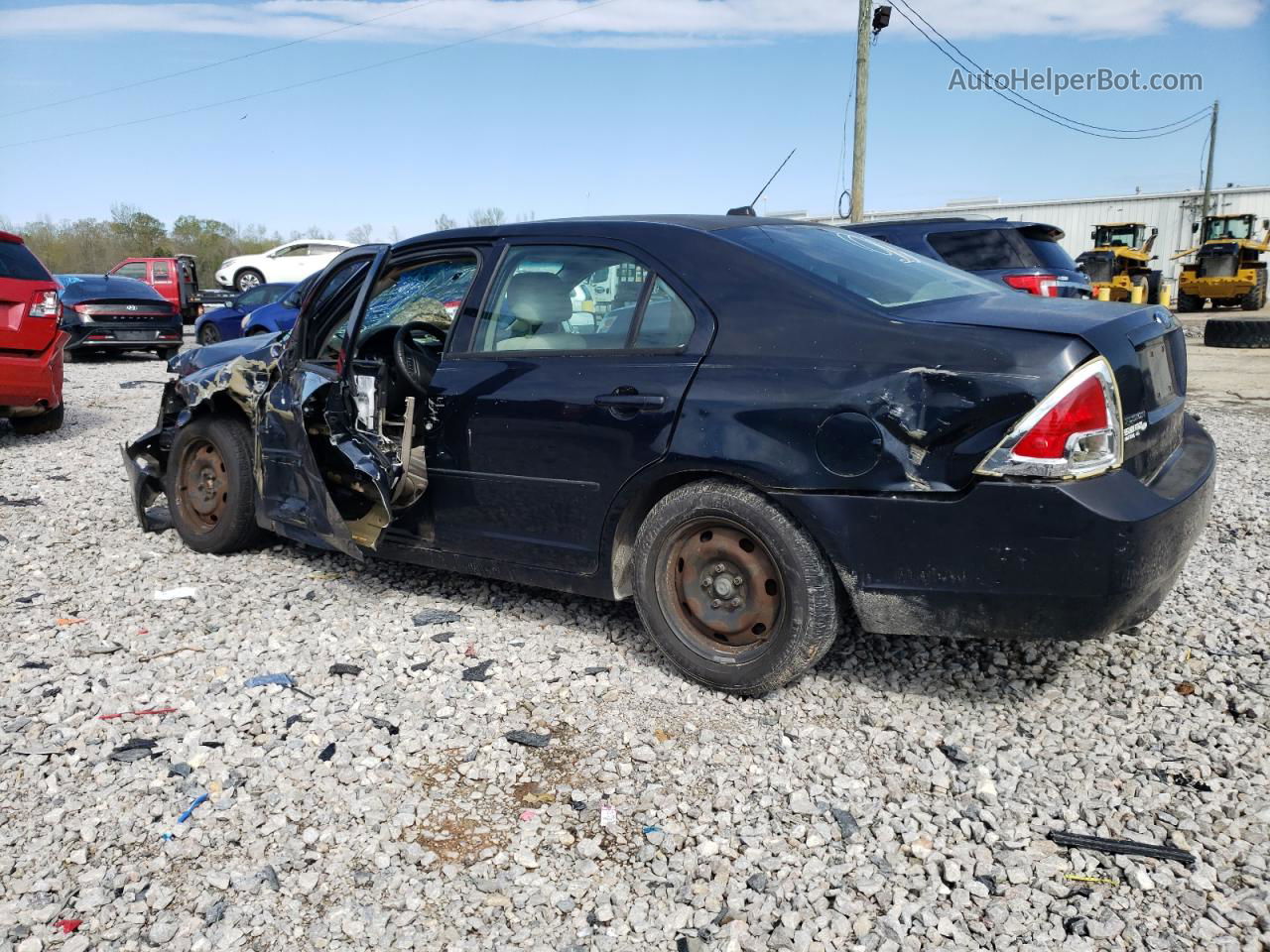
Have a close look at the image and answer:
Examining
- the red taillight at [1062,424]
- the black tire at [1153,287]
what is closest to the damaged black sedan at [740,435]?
the red taillight at [1062,424]

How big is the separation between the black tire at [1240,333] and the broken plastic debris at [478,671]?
52.8ft

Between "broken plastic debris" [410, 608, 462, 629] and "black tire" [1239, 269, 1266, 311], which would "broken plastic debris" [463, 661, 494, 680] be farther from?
"black tire" [1239, 269, 1266, 311]

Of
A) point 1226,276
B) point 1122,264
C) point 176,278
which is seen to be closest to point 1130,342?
point 176,278

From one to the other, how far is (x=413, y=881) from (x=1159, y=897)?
6.03ft

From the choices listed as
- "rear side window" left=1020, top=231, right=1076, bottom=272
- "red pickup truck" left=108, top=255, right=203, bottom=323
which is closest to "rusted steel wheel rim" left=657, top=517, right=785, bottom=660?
"rear side window" left=1020, top=231, right=1076, bottom=272

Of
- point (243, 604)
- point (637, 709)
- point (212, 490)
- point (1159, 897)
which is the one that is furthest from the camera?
point (212, 490)

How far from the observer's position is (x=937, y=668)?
3746 mm

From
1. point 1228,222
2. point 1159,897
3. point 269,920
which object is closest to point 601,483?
point 269,920

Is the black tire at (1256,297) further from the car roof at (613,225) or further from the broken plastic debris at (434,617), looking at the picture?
the broken plastic debris at (434,617)

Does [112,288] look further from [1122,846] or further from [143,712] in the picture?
[1122,846]

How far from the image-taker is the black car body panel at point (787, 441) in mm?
2941

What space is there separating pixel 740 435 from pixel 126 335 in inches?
596

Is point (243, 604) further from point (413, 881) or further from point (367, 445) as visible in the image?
point (413, 881)

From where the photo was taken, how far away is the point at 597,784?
9.98 feet
